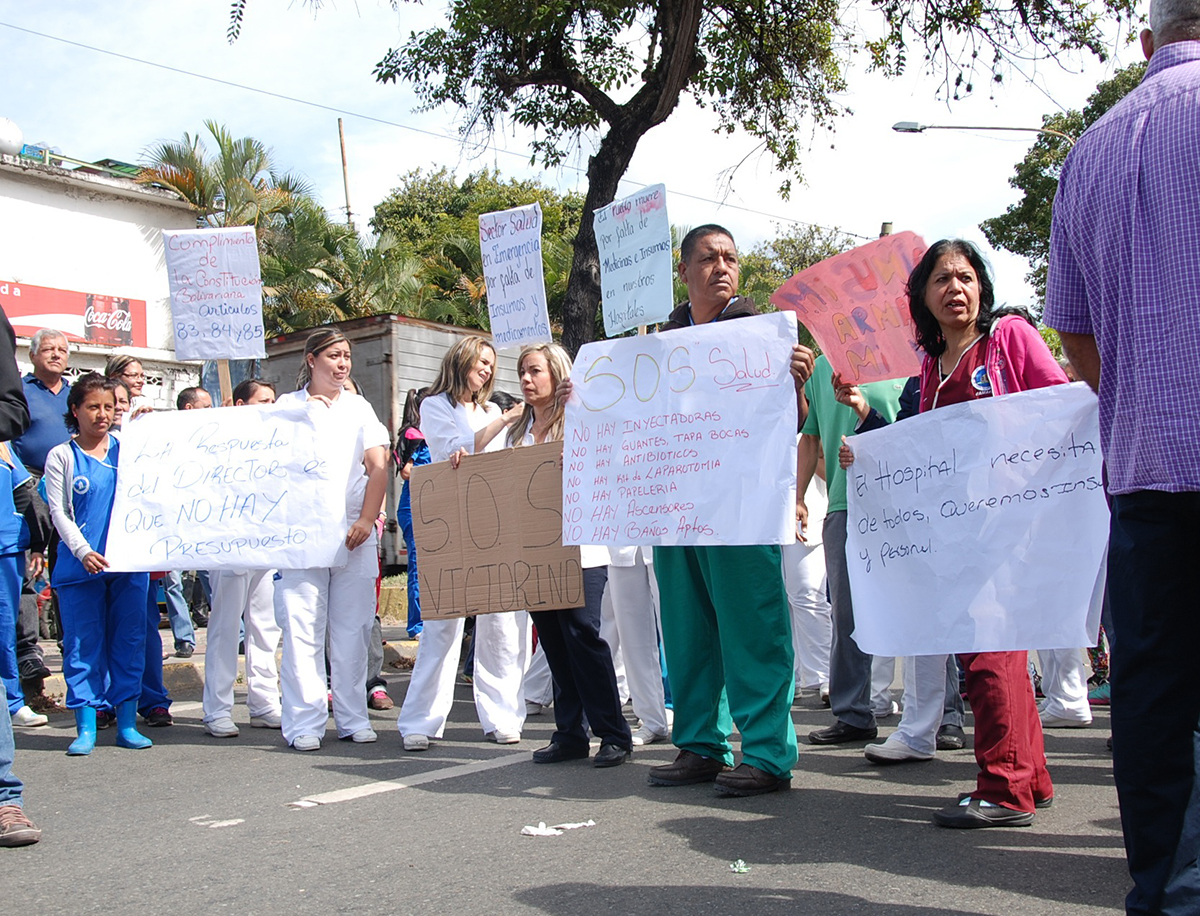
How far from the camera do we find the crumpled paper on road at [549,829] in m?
3.67

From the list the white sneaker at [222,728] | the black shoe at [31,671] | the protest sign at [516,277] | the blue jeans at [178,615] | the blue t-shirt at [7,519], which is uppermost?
the protest sign at [516,277]

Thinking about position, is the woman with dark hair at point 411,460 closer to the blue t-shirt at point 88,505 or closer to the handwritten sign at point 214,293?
the handwritten sign at point 214,293

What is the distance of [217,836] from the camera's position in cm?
386

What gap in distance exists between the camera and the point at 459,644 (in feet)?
18.5

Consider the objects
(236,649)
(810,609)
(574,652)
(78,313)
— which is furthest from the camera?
(78,313)

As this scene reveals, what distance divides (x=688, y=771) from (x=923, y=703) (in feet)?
3.58

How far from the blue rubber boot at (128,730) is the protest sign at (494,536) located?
5.49 ft

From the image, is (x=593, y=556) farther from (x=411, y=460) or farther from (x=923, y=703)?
(x=411, y=460)

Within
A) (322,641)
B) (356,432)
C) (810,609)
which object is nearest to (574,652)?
(322,641)

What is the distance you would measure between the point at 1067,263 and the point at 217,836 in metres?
3.28

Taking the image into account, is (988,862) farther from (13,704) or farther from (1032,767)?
(13,704)

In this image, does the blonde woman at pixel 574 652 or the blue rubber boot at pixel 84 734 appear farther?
the blue rubber boot at pixel 84 734

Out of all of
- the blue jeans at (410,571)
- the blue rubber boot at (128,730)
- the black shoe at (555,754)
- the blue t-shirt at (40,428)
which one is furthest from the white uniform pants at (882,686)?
the blue t-shirt at (40,428)

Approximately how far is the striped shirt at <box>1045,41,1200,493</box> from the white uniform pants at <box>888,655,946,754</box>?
2.25m
